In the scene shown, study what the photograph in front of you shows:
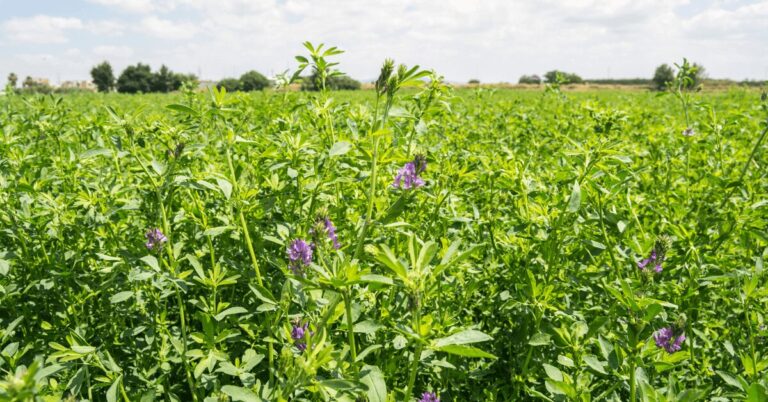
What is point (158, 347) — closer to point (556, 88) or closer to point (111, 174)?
point (111, 174)

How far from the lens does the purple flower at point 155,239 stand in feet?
6.27

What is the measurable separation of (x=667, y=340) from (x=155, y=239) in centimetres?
213

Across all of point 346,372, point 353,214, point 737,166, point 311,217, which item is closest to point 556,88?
point 737,166

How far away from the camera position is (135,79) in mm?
65062

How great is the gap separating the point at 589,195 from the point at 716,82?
59.4 meters

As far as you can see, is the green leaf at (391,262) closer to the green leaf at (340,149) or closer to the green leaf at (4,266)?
the green leaf at (340,149)

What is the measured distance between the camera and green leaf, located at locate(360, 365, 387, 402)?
1.28 metres

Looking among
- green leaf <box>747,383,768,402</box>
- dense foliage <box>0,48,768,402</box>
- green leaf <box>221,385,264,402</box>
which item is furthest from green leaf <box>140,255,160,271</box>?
green leaf <box>747,383,768,402</box>

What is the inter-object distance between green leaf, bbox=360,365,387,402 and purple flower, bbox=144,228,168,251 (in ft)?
3.47

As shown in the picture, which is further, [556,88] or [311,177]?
[556,88]

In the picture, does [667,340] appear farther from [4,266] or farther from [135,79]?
[135,79]

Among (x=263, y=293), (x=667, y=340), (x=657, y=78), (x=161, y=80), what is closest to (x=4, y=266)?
(x=263, y=293)

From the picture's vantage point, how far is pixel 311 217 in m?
2.03

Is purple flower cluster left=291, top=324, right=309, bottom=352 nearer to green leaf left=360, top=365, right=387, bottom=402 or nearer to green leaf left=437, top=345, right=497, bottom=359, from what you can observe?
green leaf left=360, top=365, right=387, bottom=402
